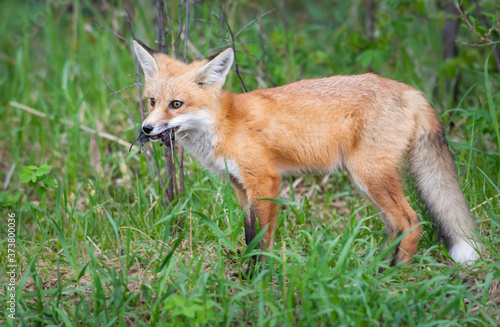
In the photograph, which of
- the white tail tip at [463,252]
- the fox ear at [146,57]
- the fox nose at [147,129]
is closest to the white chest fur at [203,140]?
the fox nose at [147,129]

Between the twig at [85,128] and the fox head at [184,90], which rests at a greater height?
the fox head at [184,90]

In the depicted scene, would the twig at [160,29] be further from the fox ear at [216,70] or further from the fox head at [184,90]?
the fox ear at [216,70]

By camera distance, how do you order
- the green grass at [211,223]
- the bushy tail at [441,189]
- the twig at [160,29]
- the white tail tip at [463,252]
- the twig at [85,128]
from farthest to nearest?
the twig at [85,128] < the twig at [160,29] < the bushy tail at [441,189] < the white tail tip at [463,252] < the green grass at [211,223]

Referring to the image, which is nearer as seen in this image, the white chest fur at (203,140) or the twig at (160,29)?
the white chest fur at (203,140)

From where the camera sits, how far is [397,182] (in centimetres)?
298

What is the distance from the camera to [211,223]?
111 inches

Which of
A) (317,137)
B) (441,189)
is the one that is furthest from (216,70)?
(441,189)

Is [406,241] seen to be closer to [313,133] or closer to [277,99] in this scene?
[313,133]

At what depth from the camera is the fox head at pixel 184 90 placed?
300 centimetres

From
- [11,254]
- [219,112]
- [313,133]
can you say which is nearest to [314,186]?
[313,133]

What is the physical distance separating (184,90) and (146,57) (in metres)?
0.43

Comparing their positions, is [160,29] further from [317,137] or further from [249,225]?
[249,225]

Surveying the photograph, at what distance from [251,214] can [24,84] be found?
3.94m

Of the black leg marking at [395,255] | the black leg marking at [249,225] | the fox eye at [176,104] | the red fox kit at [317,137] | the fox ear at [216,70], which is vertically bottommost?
the black leg marking at [395,255]
